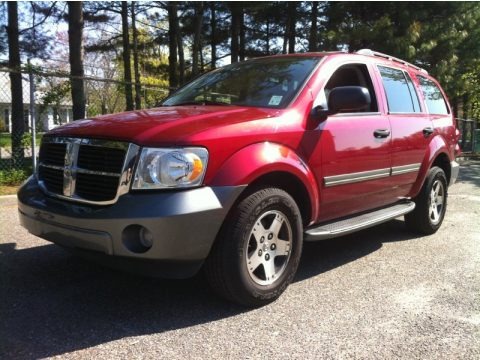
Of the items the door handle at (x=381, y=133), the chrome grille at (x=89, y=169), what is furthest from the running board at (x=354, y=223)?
the chrome grille at (x=89, y=169)

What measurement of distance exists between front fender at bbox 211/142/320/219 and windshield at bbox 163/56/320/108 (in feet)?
1.61

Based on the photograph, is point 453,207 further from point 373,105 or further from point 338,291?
point 338,291

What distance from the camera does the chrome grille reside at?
3.13 metres

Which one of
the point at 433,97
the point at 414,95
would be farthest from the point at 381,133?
the point at 433,97

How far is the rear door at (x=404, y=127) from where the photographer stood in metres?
5.00

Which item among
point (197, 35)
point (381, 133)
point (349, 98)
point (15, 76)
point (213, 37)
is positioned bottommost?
point (381, 133)

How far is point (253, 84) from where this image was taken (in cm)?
439

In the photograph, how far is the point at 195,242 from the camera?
3088 mm

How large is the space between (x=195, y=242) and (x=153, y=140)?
2.25ft

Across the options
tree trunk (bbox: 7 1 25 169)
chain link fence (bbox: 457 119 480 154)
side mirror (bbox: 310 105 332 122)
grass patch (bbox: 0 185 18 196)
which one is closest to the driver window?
side mirror (bbox: 310 105 332 122)

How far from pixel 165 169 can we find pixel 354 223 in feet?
6.53

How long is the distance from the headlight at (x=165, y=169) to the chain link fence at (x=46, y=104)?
6.07 metres

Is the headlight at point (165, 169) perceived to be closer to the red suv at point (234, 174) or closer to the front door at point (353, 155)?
the red suv at point (234, 174)

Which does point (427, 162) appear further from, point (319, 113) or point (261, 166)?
point (261, 166)
